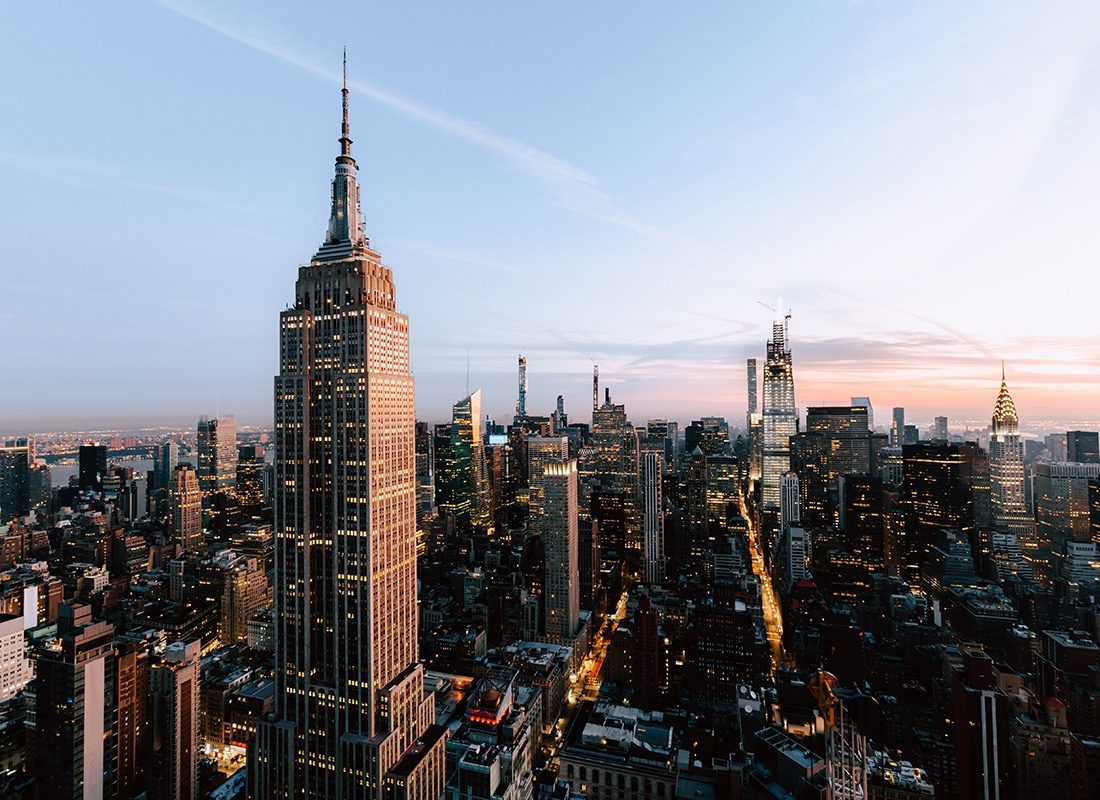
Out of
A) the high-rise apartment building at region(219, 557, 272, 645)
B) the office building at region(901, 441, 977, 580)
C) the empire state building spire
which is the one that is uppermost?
the empire state building spire

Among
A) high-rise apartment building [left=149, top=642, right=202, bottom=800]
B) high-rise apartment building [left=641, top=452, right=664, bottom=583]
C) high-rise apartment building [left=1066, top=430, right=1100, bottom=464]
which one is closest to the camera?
high-rise apartment building [left=149, top=642, right=202, bottom=800]

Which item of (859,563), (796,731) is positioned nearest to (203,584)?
(796,731)

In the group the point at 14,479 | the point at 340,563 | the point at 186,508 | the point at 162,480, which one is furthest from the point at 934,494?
the point at 14,479

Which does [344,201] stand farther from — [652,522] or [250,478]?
[250,478]

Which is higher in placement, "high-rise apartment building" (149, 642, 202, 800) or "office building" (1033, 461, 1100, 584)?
"office building" (1033, 461, 1100, 584)

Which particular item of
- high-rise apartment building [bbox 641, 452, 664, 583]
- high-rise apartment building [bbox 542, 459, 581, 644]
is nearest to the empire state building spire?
high-rise apartment building [bbox 542, 459, 581, 644]

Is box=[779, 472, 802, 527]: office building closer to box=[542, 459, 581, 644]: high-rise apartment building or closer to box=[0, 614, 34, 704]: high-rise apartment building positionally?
box=[542, 459, 581, 644]: high-rise apartment building

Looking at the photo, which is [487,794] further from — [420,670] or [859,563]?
[859,563]
